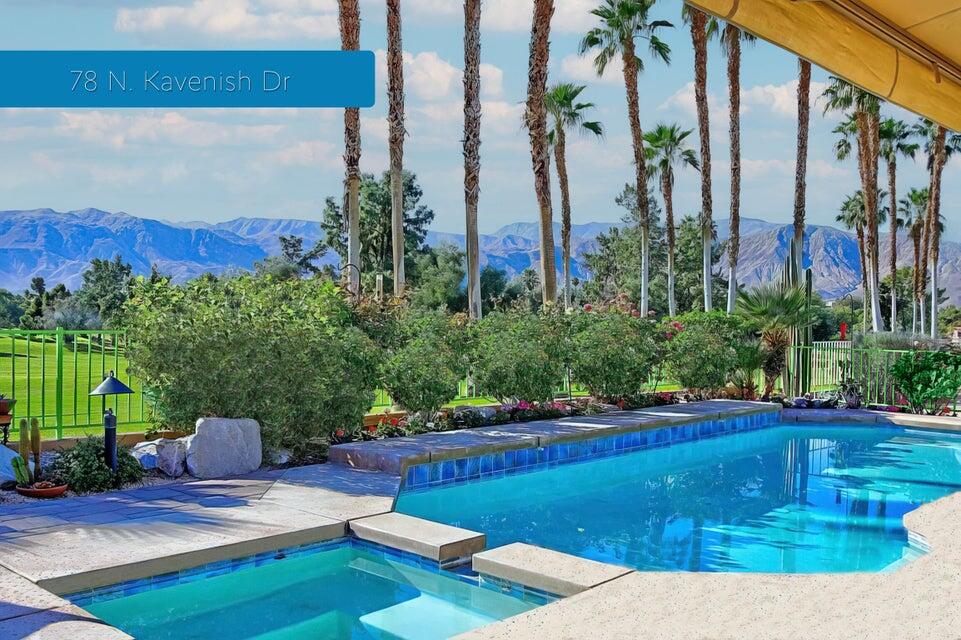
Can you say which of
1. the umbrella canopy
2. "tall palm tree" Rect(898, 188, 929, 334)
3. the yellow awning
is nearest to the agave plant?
the umbrella canopy

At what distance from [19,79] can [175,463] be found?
697 centimetres

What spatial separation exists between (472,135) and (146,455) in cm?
1102

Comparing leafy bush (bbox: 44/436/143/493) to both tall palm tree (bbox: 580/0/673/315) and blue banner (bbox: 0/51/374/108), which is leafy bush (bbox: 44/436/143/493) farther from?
tall palm tree (bbox: 580/0/673/315)

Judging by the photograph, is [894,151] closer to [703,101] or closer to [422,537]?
[703,101]

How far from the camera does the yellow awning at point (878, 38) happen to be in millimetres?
2820

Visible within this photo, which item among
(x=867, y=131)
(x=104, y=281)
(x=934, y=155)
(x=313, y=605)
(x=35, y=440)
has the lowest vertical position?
(x=313, y=605)

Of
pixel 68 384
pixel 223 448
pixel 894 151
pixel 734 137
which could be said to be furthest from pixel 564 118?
pixel 223 448

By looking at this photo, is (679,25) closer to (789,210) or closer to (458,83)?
(789,210)

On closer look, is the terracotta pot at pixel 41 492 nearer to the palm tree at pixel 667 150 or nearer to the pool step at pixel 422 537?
the pool step at pixel 422 537

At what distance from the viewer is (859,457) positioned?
11211mm

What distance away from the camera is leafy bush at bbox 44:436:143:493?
7.05m

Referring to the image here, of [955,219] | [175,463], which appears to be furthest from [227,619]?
[955,219]

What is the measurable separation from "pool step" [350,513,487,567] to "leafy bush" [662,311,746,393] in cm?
875

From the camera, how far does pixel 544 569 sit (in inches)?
195
